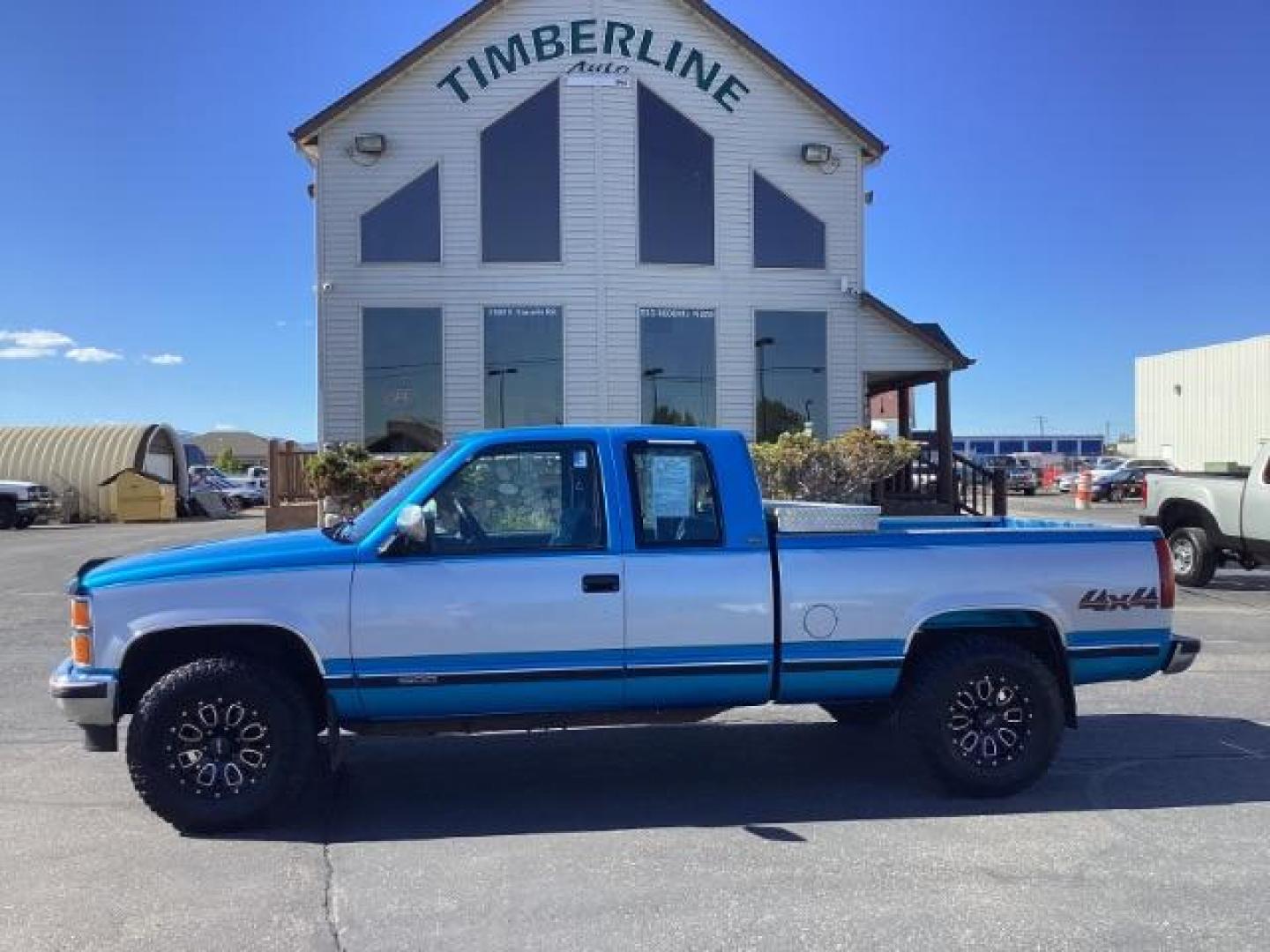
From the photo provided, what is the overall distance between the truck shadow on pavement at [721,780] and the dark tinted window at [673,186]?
1121cm

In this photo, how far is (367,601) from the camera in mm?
4934

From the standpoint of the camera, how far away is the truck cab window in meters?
5.16

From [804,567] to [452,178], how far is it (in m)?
12.9

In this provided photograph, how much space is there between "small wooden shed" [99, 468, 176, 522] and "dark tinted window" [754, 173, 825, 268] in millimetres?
23048

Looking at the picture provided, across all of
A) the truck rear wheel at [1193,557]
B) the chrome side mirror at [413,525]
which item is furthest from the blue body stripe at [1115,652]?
the truck rear wheel at [1193,557]

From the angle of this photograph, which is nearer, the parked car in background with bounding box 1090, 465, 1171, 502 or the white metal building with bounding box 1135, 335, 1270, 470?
the white metal building with bounding box 1135, 335, 1270, 470

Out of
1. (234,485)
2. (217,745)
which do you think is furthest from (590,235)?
(234,485)

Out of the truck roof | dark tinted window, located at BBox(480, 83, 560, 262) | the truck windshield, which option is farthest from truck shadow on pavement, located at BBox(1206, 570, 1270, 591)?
the truck windshield

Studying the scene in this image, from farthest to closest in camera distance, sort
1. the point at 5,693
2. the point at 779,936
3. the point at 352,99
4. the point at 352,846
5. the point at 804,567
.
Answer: the point at 352,99
the point at 5,693
the point at 804,567
the point at 352,846
the point at 779,936

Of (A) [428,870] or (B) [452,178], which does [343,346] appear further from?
(A) [428,870]

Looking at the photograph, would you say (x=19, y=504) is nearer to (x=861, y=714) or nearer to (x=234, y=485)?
(x=234, y=485)

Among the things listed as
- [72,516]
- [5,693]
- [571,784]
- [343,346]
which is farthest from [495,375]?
[72,516]

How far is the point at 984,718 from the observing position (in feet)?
17.7

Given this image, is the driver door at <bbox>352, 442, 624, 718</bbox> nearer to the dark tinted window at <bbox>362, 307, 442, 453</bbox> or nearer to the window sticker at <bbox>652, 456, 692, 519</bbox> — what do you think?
the window sticker at <bbox>652, 456, 692, 519</bbox>
